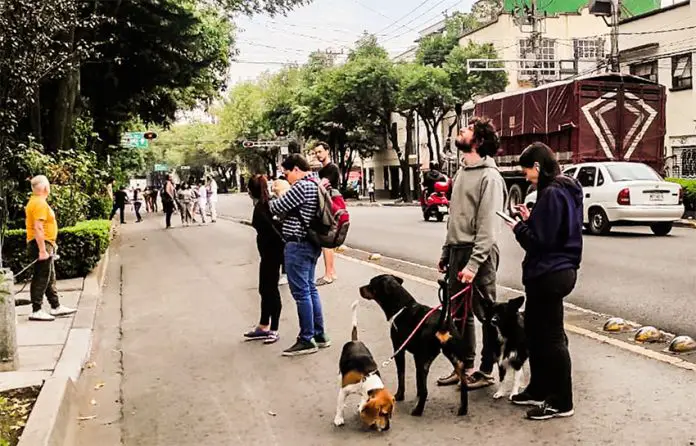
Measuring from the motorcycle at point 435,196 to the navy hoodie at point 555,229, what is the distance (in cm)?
1772

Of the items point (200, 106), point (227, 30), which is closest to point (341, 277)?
point (227, 30)

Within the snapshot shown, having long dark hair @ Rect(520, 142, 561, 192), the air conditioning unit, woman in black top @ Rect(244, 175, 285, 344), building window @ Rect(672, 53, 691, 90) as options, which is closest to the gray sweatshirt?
long dark hair @ Rect(520, 142, 561, 192)

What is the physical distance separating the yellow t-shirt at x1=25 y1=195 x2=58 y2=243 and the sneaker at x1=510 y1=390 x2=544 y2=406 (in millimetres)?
6014

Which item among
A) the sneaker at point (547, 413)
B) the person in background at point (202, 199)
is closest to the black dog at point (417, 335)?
the sneaker at point (547, 413)

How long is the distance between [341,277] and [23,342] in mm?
4985

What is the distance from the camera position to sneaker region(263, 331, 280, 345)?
757 cm

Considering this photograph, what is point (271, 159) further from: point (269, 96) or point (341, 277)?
point (341, 277)

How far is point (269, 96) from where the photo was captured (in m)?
67.0

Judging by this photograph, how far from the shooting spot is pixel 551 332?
4867 millimetres

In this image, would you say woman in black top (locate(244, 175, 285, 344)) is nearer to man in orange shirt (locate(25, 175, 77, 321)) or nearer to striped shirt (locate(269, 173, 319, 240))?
striped shirt (locate(269, 173, 319, 240))

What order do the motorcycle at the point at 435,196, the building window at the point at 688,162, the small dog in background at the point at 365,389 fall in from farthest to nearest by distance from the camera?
the building window at the point at 688,162 < the motorcycle at the point at 435,196 < the small dog in background at the point at 365,389

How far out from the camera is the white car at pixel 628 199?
16.2 metres

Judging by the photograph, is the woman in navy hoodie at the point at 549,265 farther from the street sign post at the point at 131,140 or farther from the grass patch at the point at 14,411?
the street sign post at the point at 131,140

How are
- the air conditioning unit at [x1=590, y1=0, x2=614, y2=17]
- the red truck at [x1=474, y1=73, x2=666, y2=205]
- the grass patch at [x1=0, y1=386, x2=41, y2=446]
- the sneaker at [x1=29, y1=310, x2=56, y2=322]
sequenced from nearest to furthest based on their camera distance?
1. the grass patch at [x1=0, y1=386, x2=41, y2=446]
2. the sneaker at [x1=29, y1=310, x2=56, y2=322]
3. the red truck at [x1=474, y1=73, x2=666, y2=205]
4. the air conditioning unit at [x1=590, y1=0, x2=614, y2=17]
